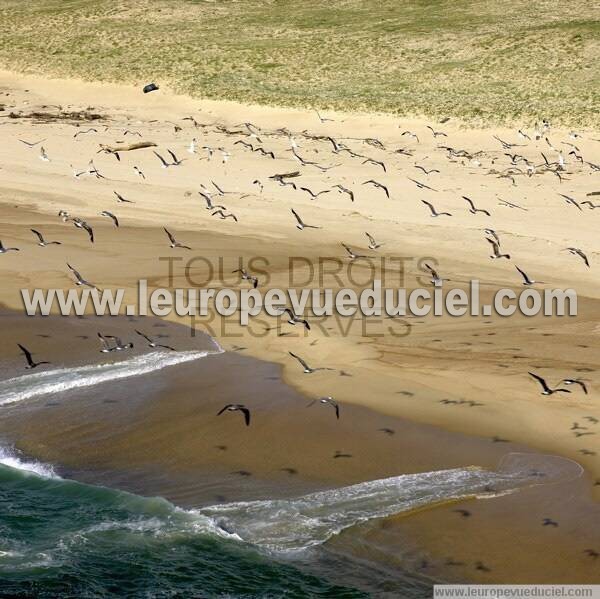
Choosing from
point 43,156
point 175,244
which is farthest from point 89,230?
point 43,156

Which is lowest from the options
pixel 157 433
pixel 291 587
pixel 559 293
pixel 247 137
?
pixel 291 587

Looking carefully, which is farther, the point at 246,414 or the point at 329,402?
the point at 329,402

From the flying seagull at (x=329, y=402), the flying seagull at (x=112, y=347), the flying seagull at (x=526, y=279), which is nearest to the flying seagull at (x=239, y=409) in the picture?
the flying seagull at (x=329, y=402)

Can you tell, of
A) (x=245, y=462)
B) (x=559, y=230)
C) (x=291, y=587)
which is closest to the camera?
(x=291, y=587)

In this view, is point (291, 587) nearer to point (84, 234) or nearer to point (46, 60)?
point (84, 234)

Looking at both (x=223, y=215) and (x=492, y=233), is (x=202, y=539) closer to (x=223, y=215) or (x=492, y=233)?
(x=492, y=233)

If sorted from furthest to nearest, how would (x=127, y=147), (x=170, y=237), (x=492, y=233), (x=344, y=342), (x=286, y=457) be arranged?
(x=127, y=147) < (x=170, y=237) < (x=492, y=233) < (x=344, y=342) < (x=286, y=457)

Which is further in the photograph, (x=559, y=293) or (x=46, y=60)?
(x=46, y=60)

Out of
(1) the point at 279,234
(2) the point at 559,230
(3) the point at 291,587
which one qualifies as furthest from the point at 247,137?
(3) the point at 291,587
